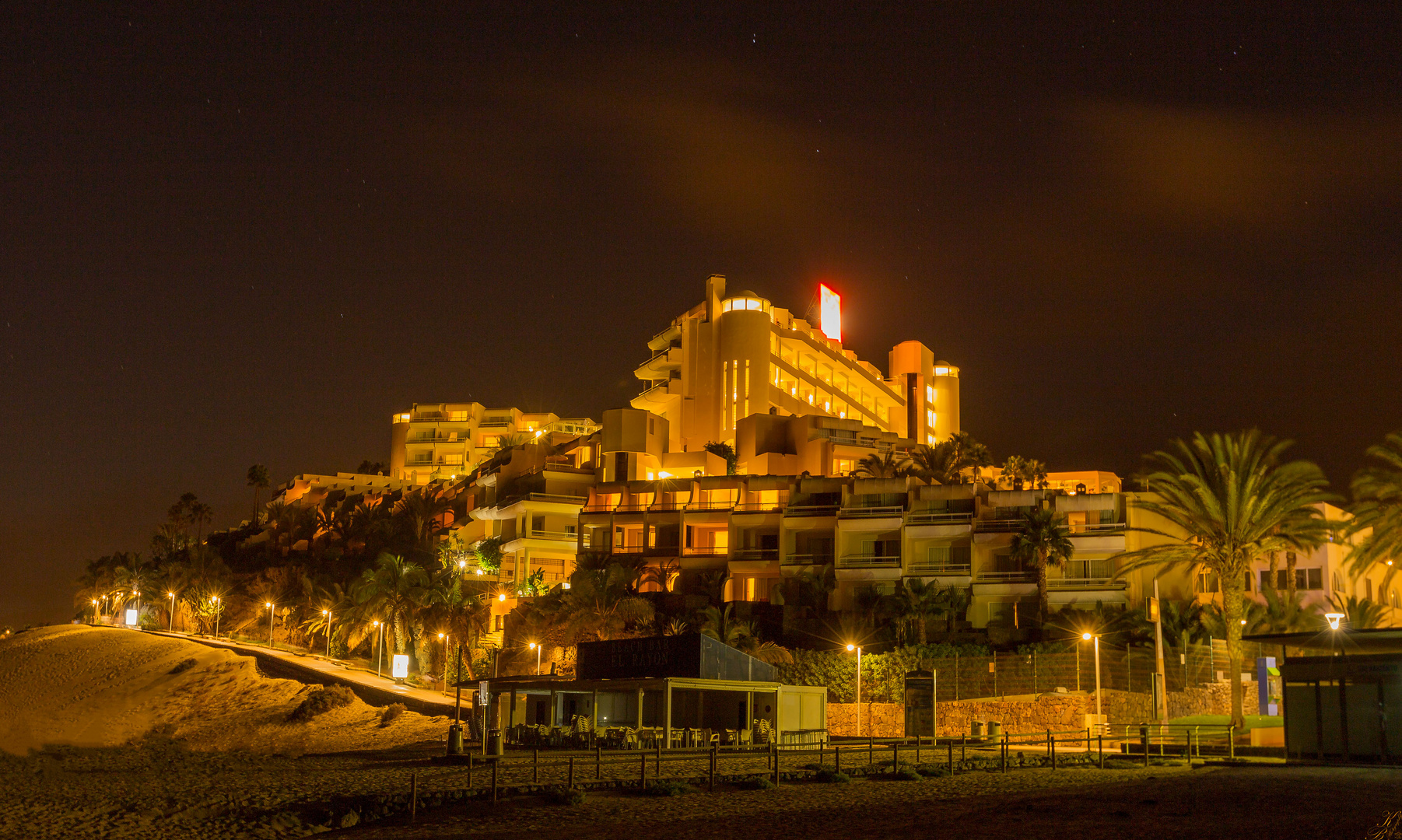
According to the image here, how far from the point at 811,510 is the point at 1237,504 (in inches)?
1069

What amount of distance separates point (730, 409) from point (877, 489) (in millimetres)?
21442

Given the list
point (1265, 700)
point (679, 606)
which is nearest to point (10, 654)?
point (679, 606)

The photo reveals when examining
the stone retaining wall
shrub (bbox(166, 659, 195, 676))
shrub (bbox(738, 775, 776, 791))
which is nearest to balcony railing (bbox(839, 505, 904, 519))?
the stone retaining wall

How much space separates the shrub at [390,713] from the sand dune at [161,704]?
0.34 meters

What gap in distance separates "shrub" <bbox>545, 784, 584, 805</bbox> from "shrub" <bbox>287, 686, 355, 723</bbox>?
104 feet

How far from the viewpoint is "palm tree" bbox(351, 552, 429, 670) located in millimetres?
63188

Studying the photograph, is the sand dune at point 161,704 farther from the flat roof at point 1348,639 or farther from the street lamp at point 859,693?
the flat roof at point 1348,639

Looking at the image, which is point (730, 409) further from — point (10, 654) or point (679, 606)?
point (10, 654)

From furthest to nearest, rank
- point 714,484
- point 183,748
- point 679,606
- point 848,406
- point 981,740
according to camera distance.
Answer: point 848,406 < point 714,484 < point 679,606 < point 183,748 < point 981,740

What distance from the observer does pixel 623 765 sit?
1141 inches

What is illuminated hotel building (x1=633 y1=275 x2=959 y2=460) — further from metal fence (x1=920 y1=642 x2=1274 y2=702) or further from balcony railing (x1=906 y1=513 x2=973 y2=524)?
metal fence (x1=920 y1=642 x2=1274 y2=702)

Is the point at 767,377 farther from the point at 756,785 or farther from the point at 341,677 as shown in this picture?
the point at 756,785

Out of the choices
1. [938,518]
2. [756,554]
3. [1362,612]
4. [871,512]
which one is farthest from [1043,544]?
[756,554]

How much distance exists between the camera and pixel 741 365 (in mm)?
84375
